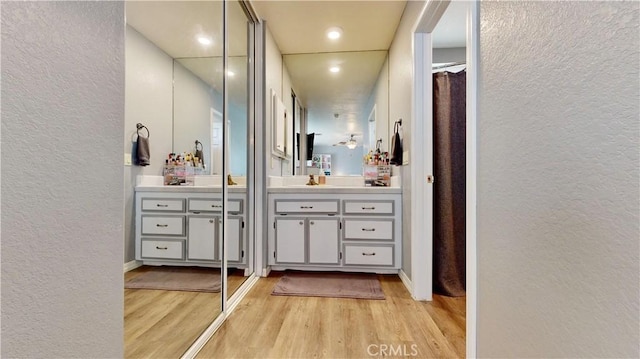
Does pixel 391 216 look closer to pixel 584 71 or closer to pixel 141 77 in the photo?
pixel 584 71

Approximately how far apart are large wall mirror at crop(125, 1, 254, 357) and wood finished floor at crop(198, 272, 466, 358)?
0.67 ft

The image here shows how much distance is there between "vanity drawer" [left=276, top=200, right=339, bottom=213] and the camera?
2537 mm

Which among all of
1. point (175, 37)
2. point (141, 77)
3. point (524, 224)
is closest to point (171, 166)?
point (141, 77)

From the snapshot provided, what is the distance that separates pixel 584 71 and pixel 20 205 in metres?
1.29

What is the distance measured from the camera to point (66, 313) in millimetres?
657

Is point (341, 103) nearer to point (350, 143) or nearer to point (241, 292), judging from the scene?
point (350, 143)

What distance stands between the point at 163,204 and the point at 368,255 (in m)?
1.79

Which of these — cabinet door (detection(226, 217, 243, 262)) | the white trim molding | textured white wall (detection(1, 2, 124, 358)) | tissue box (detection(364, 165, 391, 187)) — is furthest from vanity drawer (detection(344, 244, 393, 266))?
textured white wall (detection(1, 2, 124, 358))

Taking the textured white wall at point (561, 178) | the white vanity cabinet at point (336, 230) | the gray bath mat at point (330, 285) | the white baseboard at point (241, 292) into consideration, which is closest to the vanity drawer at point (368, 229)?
the white vanity cabinet at point (336, 230)

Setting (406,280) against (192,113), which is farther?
(406,280)

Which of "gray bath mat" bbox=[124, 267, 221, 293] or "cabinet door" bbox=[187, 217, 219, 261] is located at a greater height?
"cabinet door" bbox=[187, 217, 219, 261]

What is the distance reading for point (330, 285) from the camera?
2.30m

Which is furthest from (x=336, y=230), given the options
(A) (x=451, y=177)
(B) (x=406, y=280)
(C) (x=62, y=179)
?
(C) (x=62, y=179)

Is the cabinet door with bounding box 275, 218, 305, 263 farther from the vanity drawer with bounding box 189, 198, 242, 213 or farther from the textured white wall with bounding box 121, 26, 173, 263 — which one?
the textured white wall with bounding box 121, 26, 173, 263
